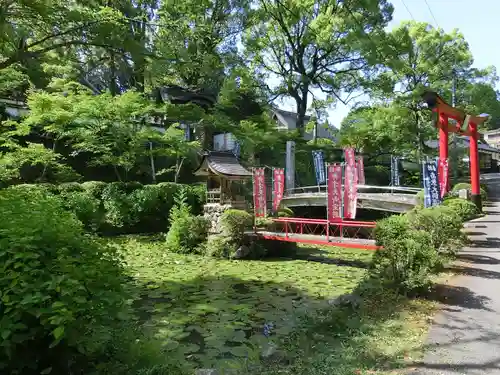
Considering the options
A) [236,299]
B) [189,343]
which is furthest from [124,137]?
[189,343]

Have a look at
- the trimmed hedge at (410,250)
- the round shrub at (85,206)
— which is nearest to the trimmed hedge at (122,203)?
the round shrub at (85,206)

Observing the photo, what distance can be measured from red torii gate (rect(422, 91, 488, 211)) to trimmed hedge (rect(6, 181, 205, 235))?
1185cm

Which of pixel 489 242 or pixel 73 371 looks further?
pixel 489 242

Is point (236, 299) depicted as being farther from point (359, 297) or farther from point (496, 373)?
point (496, 373)

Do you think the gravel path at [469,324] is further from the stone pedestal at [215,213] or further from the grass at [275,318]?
the stone pedestal at [215,213]

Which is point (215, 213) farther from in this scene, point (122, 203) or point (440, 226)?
point (440, 226)

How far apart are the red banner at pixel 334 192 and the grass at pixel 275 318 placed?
1.75 metres

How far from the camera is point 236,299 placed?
884 cm

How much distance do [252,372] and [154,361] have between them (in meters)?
→ 1.11

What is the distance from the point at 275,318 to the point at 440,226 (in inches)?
182

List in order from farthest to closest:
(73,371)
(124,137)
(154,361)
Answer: (124,137), (154,361), (73,371)

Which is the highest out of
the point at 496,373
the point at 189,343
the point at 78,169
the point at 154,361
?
the point at 78,169

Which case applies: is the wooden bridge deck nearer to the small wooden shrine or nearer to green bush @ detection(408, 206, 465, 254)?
green bush @ detection(408, 206, 465, 254)

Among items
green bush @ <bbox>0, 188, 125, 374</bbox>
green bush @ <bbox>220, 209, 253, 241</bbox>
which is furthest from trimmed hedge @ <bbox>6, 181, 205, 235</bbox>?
green bush @ <bbox>0, 188, 125, 374</bbox>
